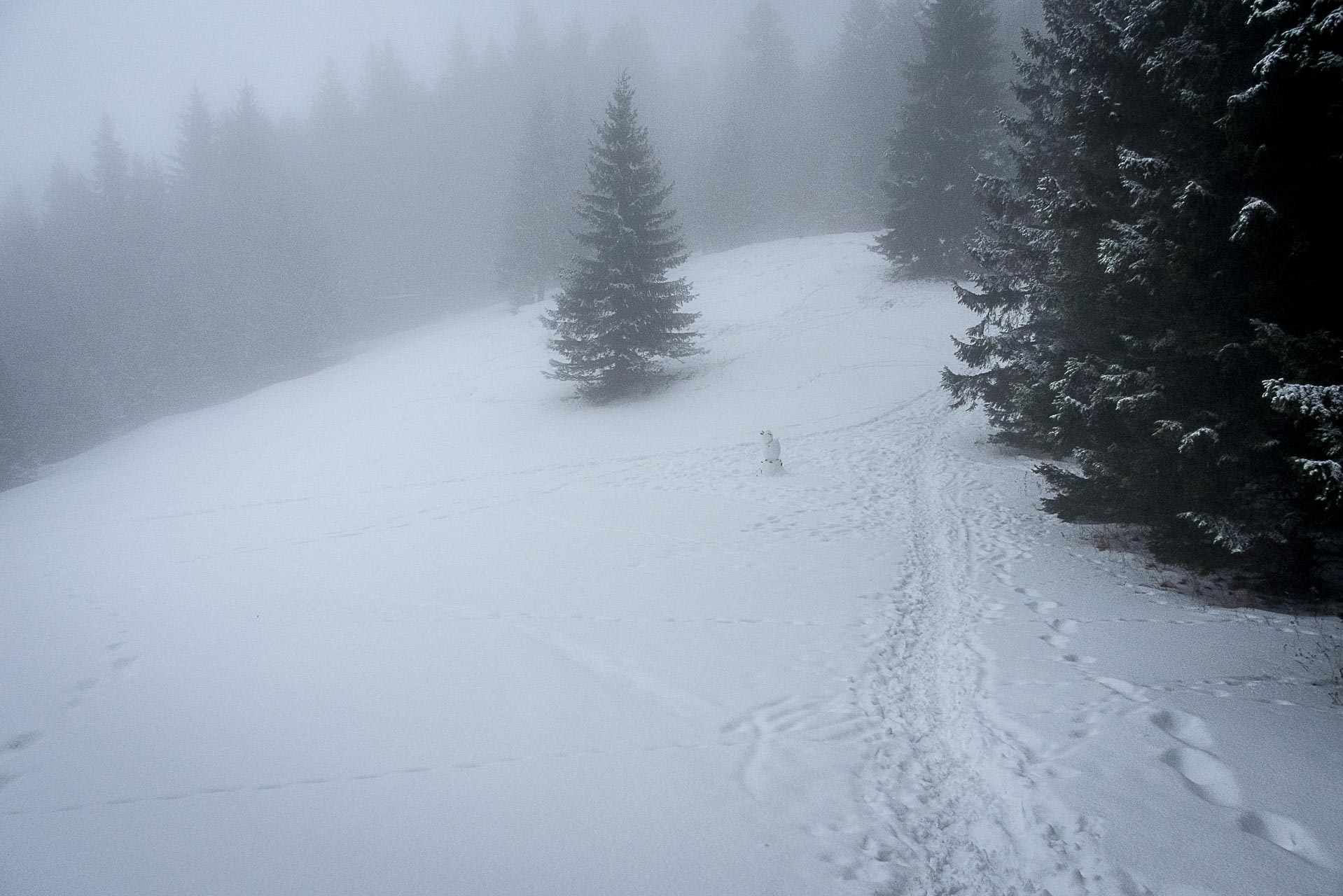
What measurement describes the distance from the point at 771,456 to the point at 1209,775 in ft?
29.4

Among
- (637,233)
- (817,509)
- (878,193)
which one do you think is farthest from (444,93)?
(817,509)

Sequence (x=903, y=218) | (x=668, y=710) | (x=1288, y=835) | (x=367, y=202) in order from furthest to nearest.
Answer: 1. (x=367, y=202)
2. (x=903, y=218)
3. (x=668, y=710)
4. (x=1288, y=835)

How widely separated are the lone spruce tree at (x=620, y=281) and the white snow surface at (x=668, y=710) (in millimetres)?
9383

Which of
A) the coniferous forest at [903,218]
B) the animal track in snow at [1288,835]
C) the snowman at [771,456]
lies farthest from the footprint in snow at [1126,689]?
the snowman at [771,456]

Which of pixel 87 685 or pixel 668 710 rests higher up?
pixel 87 685

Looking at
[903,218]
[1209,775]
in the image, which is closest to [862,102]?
[903,218]

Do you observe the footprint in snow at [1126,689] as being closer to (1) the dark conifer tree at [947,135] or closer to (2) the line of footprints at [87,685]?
(2) the line of footprints at [87,685]

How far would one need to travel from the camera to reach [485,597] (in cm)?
689

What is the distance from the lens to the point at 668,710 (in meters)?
4.43

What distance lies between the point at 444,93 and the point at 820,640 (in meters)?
62.0

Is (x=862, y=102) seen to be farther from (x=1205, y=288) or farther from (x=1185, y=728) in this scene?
(x=1185, y=728)

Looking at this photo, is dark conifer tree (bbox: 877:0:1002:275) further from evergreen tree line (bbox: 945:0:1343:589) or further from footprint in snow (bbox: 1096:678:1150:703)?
footprint in snow (bbox: 1096:678:1150:703)

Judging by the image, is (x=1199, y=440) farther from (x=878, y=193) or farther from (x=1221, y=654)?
(x=878, y=193)

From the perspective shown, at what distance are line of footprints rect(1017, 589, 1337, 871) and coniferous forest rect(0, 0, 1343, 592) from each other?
1.82 meters
